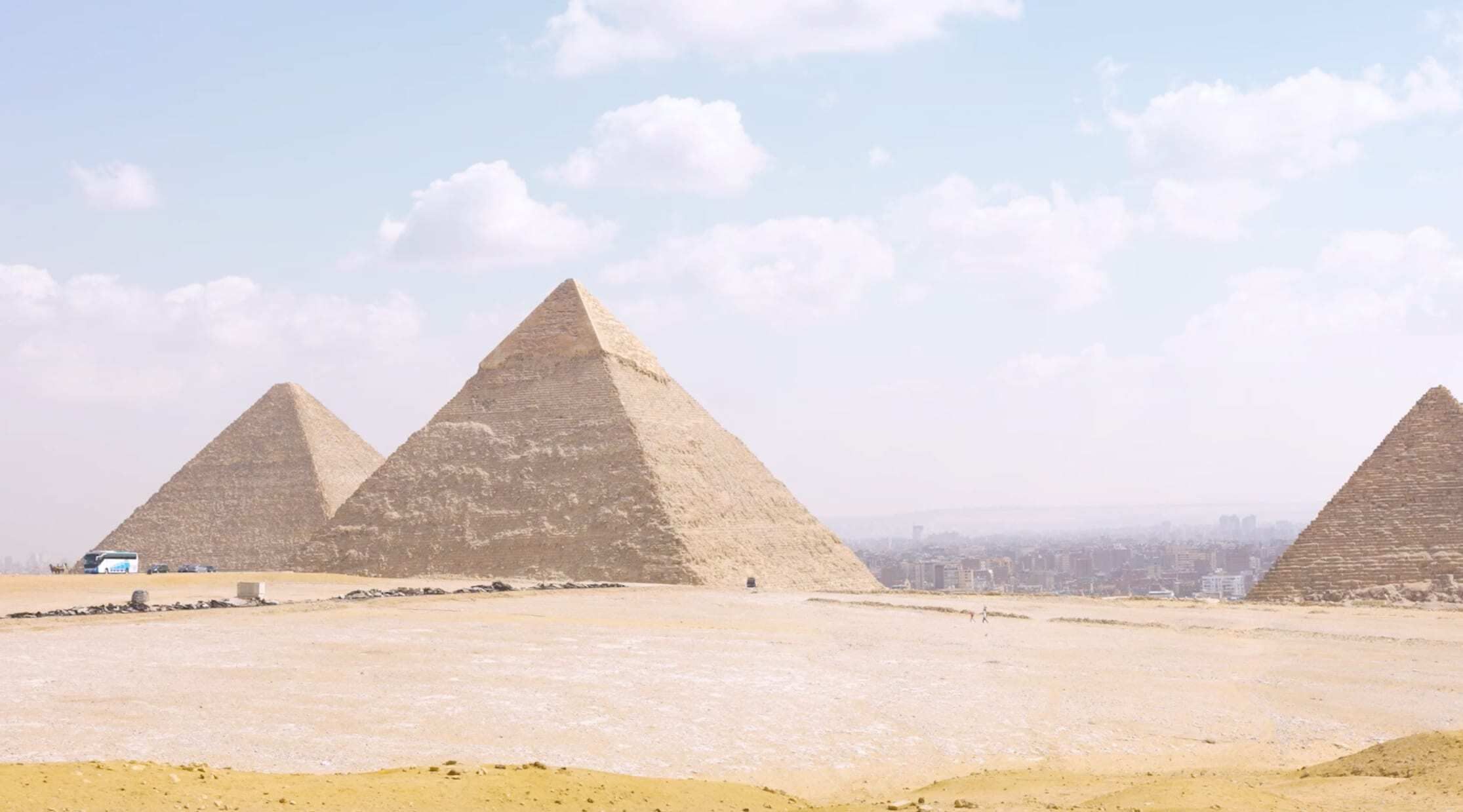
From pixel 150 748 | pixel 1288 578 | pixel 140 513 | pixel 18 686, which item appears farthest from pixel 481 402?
pixel 150 748

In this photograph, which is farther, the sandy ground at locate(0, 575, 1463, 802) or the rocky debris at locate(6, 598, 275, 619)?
the rocky debris at locate(6, 598, 275, 619)

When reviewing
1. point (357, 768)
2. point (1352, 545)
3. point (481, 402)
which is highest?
point (481, 402)

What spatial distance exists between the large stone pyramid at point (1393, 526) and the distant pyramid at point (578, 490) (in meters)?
16.6

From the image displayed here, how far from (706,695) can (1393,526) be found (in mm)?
31712

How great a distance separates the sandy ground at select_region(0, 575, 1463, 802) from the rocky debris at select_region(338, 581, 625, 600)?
20.2 ft

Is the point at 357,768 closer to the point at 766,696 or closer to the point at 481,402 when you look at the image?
the point at 766,696


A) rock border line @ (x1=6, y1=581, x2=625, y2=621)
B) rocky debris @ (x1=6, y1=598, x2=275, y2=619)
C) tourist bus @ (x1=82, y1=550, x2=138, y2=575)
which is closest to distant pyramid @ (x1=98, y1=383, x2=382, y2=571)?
tourist bus @ (x1=82, y1=550, x2=138, y2=575)

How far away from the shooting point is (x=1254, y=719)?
1460 cm

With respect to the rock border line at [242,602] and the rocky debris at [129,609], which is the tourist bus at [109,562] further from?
the rocky debris at [129,609]

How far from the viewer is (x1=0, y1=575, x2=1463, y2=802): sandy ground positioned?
37.5ft

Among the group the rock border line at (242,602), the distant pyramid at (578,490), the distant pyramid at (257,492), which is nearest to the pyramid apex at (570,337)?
the distant pyramid at (578,490)

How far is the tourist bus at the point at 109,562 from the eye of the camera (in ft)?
172

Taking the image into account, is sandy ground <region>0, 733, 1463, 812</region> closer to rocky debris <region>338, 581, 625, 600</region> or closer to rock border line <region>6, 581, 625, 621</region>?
rock border line <region>6, 581, 625, 621</region>

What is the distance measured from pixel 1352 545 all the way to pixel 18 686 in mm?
36922
